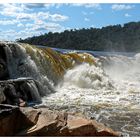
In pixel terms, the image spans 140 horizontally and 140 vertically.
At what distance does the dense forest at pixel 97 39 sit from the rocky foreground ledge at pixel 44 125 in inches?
1966

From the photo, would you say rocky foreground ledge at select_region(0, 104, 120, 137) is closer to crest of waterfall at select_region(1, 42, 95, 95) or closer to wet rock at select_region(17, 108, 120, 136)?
wet rock at select_region(17, 108, 120, 136)

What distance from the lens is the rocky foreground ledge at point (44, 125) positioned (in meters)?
7.58

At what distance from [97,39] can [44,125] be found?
58.8 meters

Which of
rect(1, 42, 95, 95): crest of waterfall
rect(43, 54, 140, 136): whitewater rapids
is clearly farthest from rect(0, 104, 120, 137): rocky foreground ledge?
rect(1, 42, 95, 95): crest of waterfall

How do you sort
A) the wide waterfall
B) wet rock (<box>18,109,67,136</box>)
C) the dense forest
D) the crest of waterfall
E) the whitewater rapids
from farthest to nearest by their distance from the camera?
the dense forest → the crest of waterfall → the wide waterfall → the whitewater rapids → wet rock (<box>18,109,67,136</box>)

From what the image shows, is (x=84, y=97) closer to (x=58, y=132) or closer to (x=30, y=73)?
(x=30, y=73)

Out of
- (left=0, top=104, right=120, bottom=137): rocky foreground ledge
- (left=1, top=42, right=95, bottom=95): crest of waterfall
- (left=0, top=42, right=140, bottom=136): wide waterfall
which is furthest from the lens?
(left=1, top=42, right=95, bottom=95): crest of waterfall

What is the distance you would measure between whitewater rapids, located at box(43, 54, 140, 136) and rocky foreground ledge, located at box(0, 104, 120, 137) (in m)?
2.01

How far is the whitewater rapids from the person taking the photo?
36.5 ft

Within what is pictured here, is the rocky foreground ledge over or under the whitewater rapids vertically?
over

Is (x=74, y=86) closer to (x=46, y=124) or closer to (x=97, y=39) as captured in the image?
(x=46, y=124)

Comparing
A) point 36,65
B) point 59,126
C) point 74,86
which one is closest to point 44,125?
point 59,126

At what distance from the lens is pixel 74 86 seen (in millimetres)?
19266

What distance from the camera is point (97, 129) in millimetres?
7848
